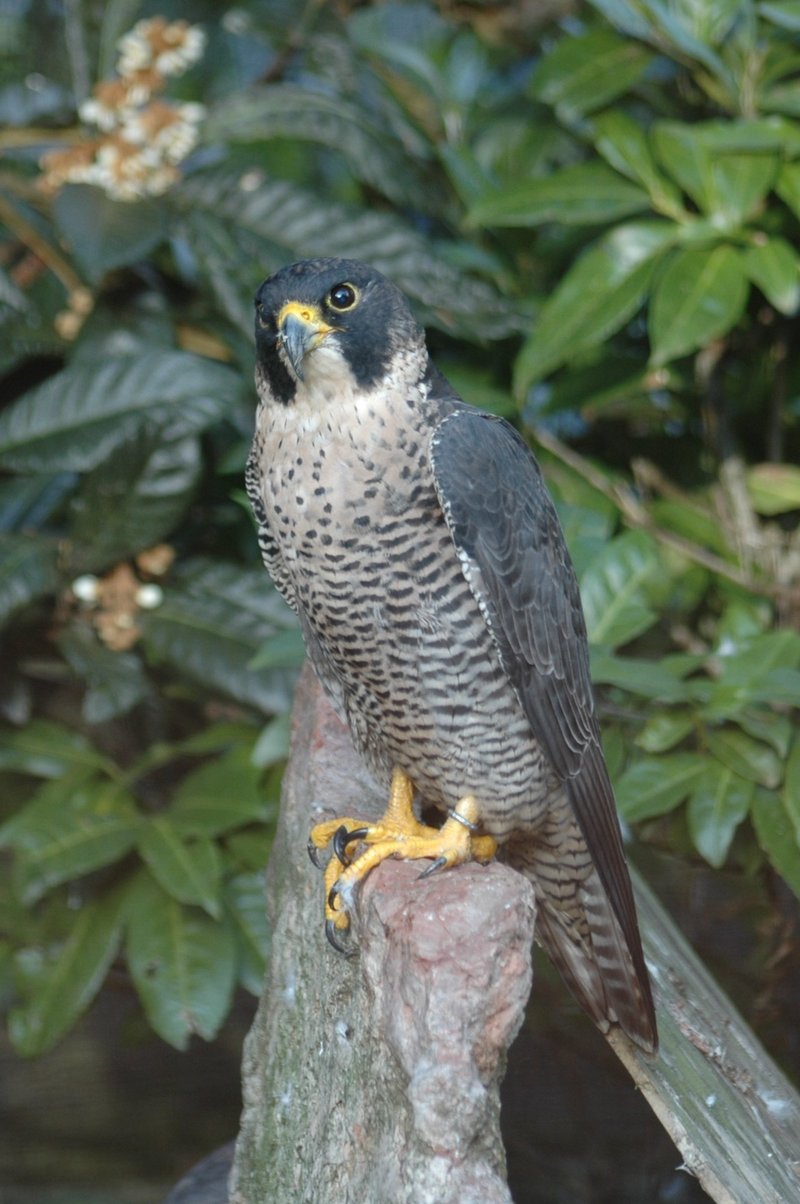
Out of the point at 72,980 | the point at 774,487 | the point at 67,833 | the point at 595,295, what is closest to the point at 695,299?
the point at 595,295

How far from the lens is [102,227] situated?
2.91 meters

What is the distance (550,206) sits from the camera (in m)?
2.91

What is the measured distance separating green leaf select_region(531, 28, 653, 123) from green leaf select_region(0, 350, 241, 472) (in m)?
0.99

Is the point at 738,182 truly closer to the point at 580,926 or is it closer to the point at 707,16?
the point at 707,16

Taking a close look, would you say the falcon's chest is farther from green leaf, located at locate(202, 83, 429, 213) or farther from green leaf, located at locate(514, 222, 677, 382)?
green leaf, located at locate(202, 83, 429, 213)

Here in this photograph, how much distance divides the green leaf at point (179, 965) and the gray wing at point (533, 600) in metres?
0.93

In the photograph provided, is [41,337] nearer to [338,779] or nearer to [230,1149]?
[338,779]

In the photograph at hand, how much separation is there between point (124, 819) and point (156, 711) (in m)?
0.60

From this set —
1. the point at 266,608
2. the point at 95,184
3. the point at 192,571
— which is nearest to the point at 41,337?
the point at 95,184

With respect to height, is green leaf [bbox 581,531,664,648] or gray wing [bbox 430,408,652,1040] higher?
gray wing [bbox 430,408,652,1040]

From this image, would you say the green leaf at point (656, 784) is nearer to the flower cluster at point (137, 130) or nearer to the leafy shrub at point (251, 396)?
the leafy shrub at point (251, 396)

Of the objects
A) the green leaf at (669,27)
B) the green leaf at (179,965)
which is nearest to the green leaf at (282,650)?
the green leaf at (179,965)

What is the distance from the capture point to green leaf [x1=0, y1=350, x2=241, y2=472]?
291 cm

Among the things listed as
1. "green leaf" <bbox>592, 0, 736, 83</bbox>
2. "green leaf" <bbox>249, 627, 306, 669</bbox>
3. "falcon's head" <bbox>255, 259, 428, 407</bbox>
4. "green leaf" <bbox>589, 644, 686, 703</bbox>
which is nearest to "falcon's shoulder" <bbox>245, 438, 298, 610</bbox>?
"falcon's head" <bbox>255, 259, 428, 407</bbox>
